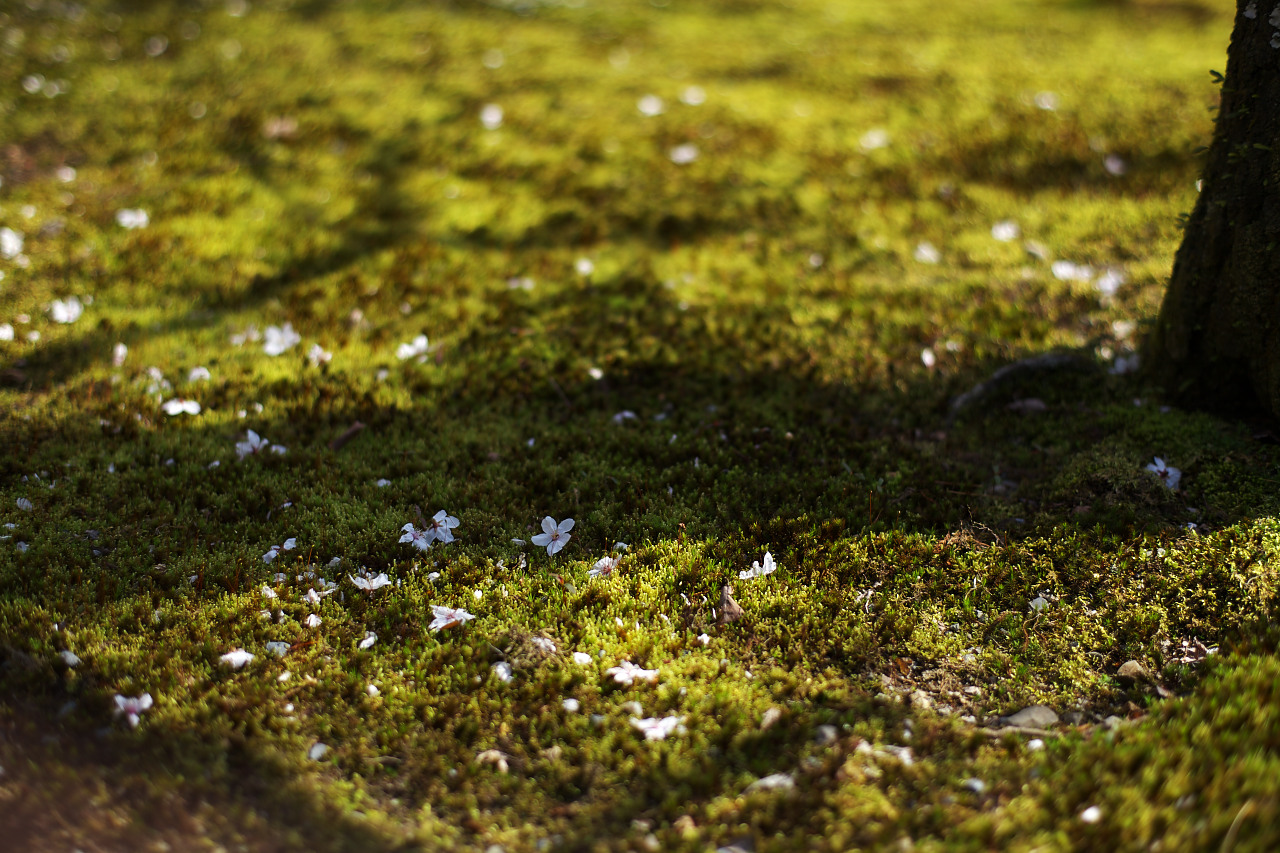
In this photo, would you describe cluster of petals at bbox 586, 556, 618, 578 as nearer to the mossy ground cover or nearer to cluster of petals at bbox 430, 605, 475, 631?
Result: the mossy ground cover

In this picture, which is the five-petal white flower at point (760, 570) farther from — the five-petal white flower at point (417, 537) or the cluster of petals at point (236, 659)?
the cluster of petals at point (236, 659)

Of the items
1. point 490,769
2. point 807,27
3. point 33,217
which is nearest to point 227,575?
point 490,769

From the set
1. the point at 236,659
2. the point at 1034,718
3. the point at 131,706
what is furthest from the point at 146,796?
the point at 1034,718

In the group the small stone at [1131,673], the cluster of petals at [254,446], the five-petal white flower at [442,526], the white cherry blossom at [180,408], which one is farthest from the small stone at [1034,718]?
the white cherry blossom at [180,408]

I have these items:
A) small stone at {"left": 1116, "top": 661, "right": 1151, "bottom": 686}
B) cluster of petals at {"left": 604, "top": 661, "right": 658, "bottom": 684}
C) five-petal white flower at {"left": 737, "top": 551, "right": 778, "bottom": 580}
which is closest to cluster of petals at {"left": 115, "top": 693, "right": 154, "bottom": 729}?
cluster of petals at {"left": 604, "top": 661, "right": 658, "bottom": 684}

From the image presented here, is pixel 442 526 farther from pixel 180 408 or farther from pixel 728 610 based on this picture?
pixel 180 408

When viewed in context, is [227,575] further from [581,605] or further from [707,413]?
[707,413]
